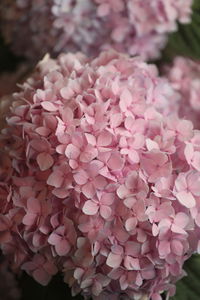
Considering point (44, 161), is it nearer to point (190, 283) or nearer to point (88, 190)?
point (88, 190)

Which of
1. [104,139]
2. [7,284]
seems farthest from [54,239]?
[7,284]

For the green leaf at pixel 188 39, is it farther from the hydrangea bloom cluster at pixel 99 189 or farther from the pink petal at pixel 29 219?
the pink petal at pixel 29 219

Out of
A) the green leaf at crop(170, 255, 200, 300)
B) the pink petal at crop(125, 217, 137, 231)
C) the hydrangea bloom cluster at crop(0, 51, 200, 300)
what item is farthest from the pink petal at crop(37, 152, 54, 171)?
the green leaf at crop(170, 255, 200, 300)

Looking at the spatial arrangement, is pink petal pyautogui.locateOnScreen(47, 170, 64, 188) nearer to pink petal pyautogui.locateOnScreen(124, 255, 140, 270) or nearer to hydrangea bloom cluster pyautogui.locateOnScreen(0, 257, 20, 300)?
pink petal pyautogui.locateOnScreen(124, 255, 140, 270)

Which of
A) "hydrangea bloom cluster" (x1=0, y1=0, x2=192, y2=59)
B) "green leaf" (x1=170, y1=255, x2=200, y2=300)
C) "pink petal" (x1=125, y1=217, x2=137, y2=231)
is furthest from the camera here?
"hydrangea bloom cluster" (x1=0, y1=0, x2=192, y2=59)

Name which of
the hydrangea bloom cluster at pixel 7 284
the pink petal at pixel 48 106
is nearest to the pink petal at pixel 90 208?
the pink petal at pixel 48 106

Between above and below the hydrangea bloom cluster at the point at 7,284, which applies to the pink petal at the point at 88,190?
above
